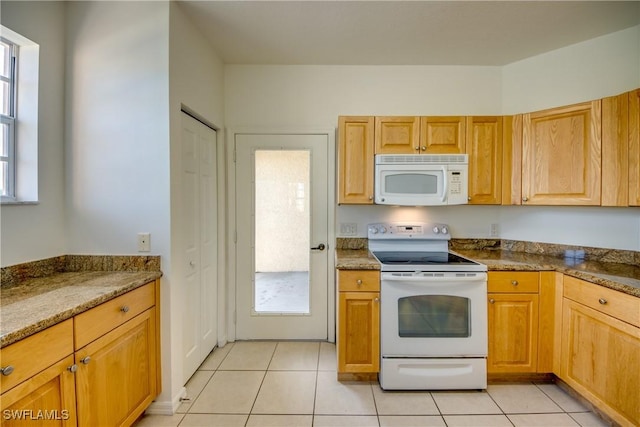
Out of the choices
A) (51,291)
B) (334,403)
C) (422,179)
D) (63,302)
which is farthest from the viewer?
(422,179)

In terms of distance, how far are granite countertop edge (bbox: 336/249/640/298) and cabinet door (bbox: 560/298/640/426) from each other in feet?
0.61

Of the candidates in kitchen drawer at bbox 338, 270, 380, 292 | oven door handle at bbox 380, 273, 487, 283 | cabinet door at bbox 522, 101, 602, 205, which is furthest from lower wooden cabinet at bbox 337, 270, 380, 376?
cabinet door at bbox 522, 101, 602, 205

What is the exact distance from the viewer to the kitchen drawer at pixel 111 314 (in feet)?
4.27

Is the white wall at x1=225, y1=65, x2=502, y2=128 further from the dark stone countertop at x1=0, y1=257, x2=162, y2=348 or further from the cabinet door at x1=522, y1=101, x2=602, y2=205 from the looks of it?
the dark stone countertop at x1=0, y1=257, x2=162, y2=348

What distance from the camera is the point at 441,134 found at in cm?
246

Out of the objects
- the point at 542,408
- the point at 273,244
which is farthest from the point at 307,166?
the point at 542,408

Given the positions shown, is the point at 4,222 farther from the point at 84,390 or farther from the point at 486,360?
the point at 486,360

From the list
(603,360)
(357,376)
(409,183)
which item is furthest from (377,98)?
(603,360)

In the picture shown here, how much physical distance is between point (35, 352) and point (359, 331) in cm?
168

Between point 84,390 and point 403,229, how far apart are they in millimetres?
2315

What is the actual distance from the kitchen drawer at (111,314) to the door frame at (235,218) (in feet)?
3.48

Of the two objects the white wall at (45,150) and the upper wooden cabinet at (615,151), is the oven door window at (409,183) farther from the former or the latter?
the white wall at (45,150)

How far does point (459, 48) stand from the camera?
8.14 ft

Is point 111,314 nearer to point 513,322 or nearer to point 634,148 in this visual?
point 513,322
